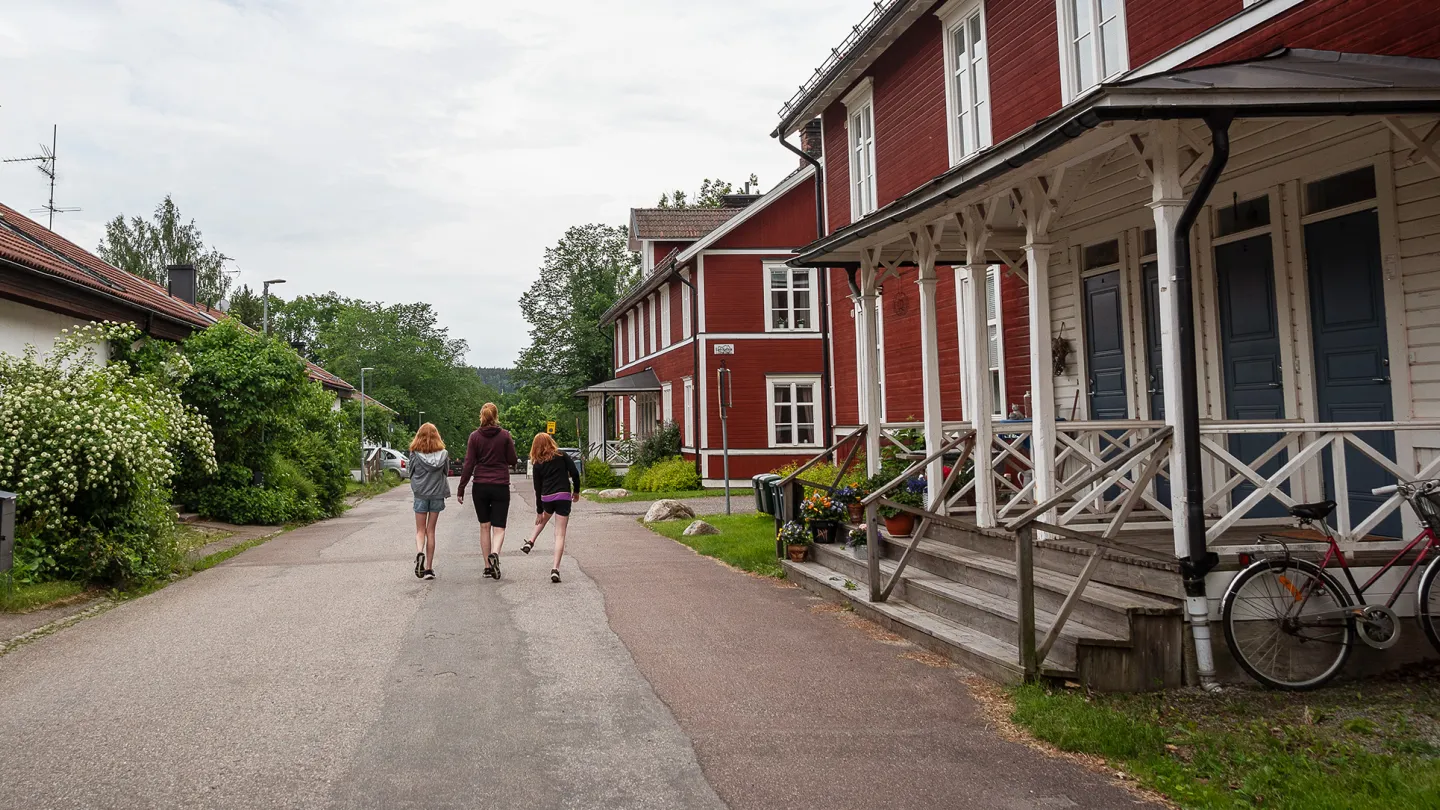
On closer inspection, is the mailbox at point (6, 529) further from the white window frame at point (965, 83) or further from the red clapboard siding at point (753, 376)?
the red clapboard siding at point (753, 376)

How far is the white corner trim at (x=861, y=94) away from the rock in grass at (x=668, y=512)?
306 inches

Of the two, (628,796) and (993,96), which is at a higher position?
(993,96)

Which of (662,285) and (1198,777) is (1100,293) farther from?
(662,285)

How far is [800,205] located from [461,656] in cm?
2498

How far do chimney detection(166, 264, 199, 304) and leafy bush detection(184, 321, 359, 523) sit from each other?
17.5m

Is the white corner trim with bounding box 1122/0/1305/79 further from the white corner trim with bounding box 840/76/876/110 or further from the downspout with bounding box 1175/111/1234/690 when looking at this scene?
the white corner trim with bounding box 840/76/876/110

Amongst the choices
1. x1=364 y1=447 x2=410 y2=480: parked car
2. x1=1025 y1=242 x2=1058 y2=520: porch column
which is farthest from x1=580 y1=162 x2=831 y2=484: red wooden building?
x1=364 y1=447 x2=410 y2=480: parked car

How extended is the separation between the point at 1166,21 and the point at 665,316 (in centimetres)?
2623

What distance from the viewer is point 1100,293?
11.1m

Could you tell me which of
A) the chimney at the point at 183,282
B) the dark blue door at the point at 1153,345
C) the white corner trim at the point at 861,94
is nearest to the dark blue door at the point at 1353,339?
the dark blue door at the point at 1153,345

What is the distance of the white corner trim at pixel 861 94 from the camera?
16438mm

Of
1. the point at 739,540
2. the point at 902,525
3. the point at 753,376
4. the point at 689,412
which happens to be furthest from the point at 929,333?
the point at 689,412

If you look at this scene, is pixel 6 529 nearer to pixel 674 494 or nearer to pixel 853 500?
pixel 853 500

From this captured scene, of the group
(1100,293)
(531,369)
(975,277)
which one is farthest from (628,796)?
(531,369)
